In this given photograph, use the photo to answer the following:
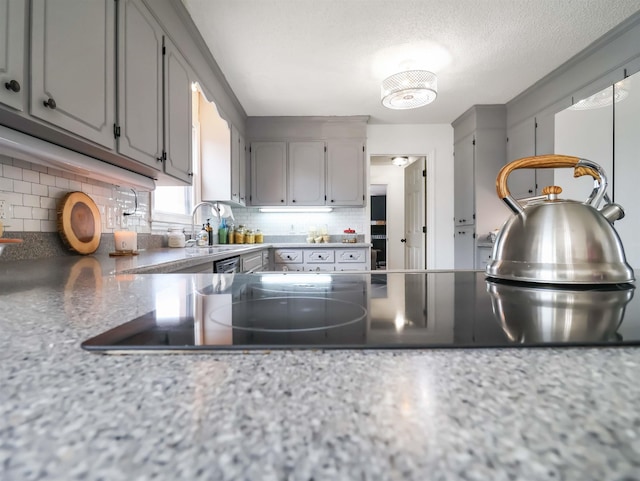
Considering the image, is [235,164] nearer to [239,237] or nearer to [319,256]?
[239,237]

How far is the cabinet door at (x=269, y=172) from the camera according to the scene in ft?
12.7

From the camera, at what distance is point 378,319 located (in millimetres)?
392

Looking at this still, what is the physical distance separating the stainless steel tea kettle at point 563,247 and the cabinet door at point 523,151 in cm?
289

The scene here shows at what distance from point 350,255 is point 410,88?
73.0 inches

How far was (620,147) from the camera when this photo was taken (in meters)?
1.79

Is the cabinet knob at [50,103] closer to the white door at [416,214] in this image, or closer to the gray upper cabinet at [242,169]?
the gray upper cabinet at [242,169]

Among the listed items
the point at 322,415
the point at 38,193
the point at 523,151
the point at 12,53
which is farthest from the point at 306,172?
the point at 322,415

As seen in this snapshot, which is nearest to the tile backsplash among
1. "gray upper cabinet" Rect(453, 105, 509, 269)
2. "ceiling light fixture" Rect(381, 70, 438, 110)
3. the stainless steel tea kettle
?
"gray upper cabinet" Rect(453, 105, 509, 269)

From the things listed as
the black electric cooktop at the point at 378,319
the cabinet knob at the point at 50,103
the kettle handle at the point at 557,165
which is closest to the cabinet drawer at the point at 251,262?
the cabinet knob at the point at 50,103

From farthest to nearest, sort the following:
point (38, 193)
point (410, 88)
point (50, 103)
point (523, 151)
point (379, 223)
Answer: point (379, 223) → point (523, 151) → point (410, 88) → point (38, 193) → point (50, 103)

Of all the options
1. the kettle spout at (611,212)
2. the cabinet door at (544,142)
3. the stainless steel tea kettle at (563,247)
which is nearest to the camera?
the stainless steel tea kettle at (563,247)

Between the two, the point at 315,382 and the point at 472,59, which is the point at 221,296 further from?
the point at 472,59

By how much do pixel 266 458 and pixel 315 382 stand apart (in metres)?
0.08

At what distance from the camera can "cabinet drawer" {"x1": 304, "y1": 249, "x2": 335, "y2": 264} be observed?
3650mm
